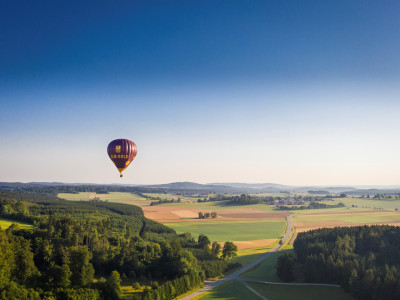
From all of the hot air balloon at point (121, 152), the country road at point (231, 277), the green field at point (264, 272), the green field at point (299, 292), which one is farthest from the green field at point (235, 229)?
the hot air balloon at point (121, 152)

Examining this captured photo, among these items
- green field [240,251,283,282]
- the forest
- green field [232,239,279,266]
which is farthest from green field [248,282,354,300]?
green field [232,239,279,266]

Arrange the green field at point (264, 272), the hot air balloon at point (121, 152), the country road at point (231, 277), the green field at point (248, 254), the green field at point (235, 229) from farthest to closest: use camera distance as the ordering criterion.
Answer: the green field at point (235, 229), the green field at point (248, 254), the green field at point (264, 272), the hot air balloon at point (121, 152), the country road at point (231, 277)

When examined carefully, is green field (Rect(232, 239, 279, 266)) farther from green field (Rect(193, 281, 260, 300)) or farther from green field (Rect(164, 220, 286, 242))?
green field (Rect(193, 281, 260, 300))

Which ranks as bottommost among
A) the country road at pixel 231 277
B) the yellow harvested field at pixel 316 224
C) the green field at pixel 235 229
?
the country road at pixel 231 277

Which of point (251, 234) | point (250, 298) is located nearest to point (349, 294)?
point (250, 298)

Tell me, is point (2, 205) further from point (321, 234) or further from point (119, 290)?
point (321, 234)

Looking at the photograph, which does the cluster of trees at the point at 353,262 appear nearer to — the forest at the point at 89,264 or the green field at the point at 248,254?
the green field at the point at 248,254
